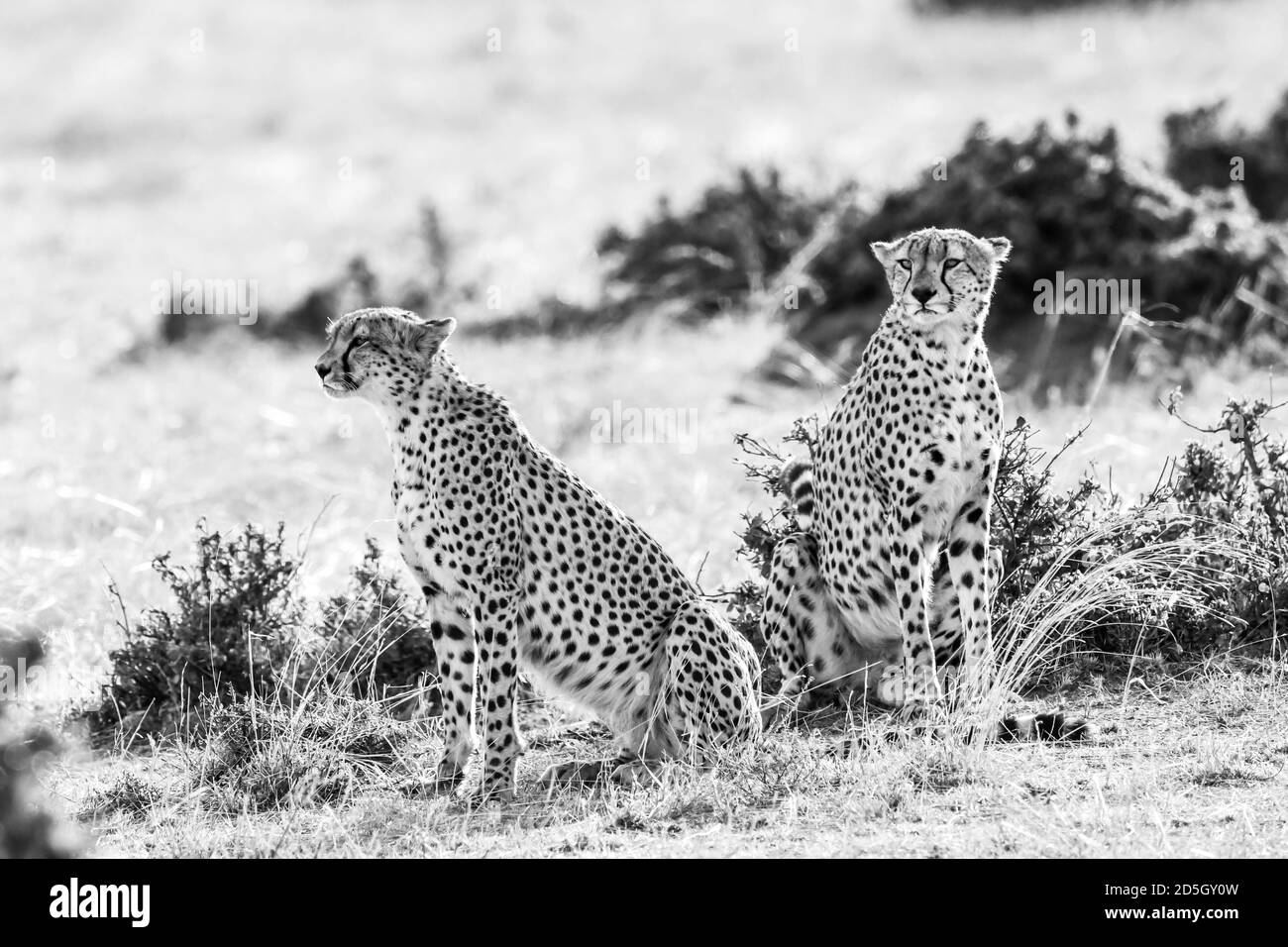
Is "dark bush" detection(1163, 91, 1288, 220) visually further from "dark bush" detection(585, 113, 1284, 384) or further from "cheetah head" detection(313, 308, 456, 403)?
"cheetah head" detection(313, 308, 456, 403)

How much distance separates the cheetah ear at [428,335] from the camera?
5.80 metres

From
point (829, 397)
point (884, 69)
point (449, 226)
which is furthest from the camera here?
point (884, 69)

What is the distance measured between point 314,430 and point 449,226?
5234 millimetres

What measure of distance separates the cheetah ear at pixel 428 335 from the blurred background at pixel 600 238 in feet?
6.11

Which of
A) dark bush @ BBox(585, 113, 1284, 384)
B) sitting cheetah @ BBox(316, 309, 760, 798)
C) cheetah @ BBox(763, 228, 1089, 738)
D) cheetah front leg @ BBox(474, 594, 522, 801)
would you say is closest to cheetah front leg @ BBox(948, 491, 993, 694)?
cheetah @ BBox(763, 228, 1089, 738)

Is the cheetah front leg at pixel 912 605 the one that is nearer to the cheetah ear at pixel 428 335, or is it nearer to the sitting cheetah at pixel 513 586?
the sitting cheetah at pixel 513 586

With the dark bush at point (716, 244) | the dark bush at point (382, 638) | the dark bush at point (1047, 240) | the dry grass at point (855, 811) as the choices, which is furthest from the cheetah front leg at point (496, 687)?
the dark bush at point (716, 244)

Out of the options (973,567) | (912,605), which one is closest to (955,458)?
(973,567)

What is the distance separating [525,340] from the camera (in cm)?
1402

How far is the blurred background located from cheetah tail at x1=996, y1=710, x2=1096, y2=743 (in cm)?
144

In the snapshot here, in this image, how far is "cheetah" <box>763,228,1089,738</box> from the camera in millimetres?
5953

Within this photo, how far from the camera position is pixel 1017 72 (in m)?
21.7

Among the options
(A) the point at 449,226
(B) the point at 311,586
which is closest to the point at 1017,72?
(A) the point at 449,226
